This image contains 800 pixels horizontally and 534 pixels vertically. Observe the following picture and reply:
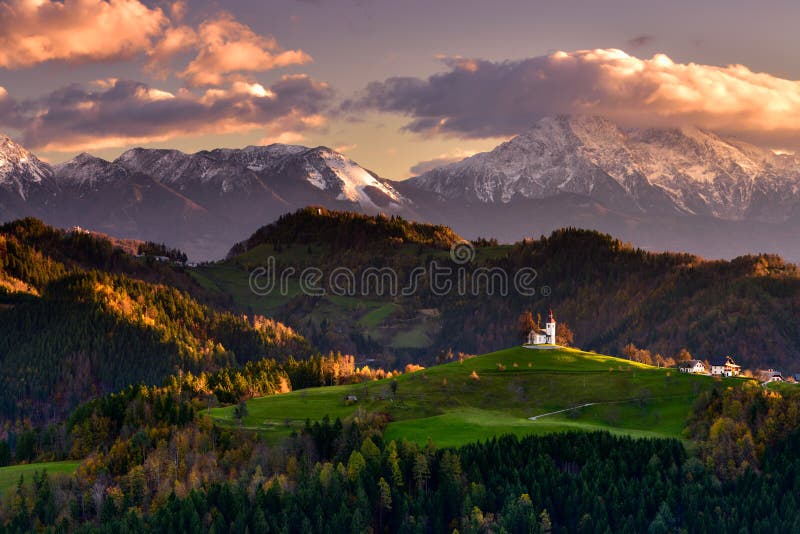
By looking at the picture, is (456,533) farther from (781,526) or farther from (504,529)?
(781,526)

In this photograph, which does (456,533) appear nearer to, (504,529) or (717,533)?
(504,529)

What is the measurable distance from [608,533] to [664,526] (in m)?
10.8

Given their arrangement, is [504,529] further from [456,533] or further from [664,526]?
[664,526]

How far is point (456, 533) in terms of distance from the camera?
643 ft

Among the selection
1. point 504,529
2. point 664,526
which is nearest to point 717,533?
point 664,526

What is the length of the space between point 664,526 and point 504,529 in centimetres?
2934

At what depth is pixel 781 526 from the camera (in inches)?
7810

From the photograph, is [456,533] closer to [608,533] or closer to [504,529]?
[504,529]

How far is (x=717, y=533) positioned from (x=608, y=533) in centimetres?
1987

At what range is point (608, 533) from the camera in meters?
198

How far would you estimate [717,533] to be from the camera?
198625 millimetres

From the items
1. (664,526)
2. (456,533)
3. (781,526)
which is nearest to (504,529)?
(456,533)

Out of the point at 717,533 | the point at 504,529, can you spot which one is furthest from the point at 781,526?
the point at 504,529

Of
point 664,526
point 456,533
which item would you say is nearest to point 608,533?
point 664,526
